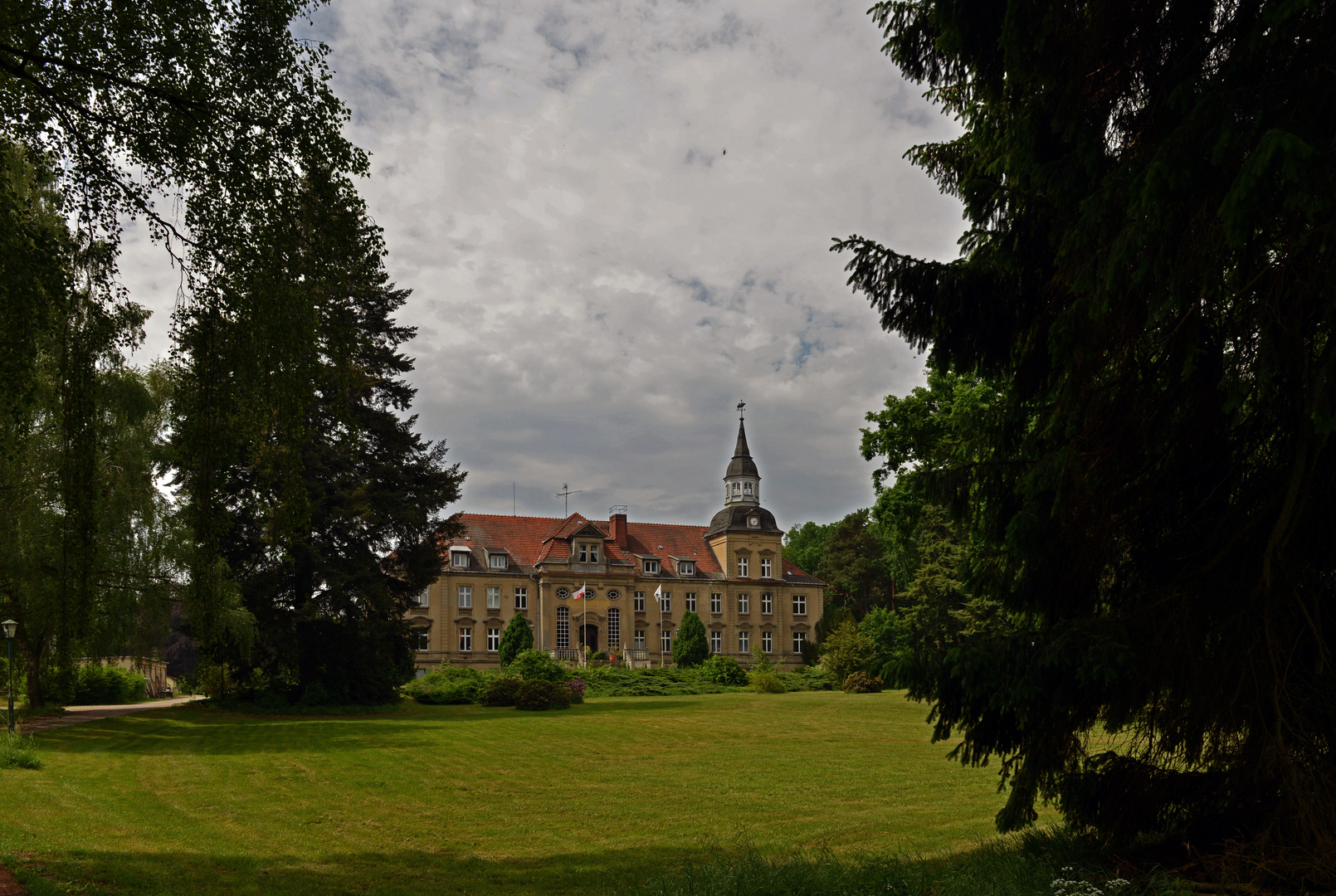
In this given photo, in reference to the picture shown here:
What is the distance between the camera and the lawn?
971 centimetres

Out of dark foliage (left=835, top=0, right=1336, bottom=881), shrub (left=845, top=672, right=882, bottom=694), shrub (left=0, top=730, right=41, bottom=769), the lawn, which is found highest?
dark foliage (left=835, top=0, right=1336, bottom=881)

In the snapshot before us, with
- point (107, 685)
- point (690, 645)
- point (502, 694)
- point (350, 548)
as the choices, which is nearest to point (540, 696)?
point (502, 694)

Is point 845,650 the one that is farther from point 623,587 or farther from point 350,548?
point 350,548

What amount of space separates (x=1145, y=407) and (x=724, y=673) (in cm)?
3865

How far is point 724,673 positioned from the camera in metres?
43.9

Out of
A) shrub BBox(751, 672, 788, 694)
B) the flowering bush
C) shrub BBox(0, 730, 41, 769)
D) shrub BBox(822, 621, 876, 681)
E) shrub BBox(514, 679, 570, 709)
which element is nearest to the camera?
the flowering bush

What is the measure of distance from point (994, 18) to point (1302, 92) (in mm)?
2365

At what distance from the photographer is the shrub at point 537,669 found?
35.5 m

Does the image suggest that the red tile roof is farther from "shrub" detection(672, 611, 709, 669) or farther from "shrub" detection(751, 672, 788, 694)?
"shrub" detection(751, 672, 788, 694)

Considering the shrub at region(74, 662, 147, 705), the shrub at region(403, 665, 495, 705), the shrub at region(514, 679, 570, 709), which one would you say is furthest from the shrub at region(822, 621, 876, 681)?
the shrub at region(74, 662, 147, 705)

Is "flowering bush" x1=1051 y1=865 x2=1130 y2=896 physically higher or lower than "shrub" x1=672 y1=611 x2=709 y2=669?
higher

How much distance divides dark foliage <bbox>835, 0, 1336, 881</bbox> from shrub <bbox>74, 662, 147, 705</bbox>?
34.8m

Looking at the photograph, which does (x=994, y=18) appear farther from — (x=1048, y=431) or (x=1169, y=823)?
(x=1169, y=823)

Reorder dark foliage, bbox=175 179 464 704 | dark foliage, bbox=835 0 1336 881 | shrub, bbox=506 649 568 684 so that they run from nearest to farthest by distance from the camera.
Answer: dark foliage, bbox=835 0 1336 881 < dark foliage, bbox=175 179 464 704 < shrub, bbox=506 649 568 684
